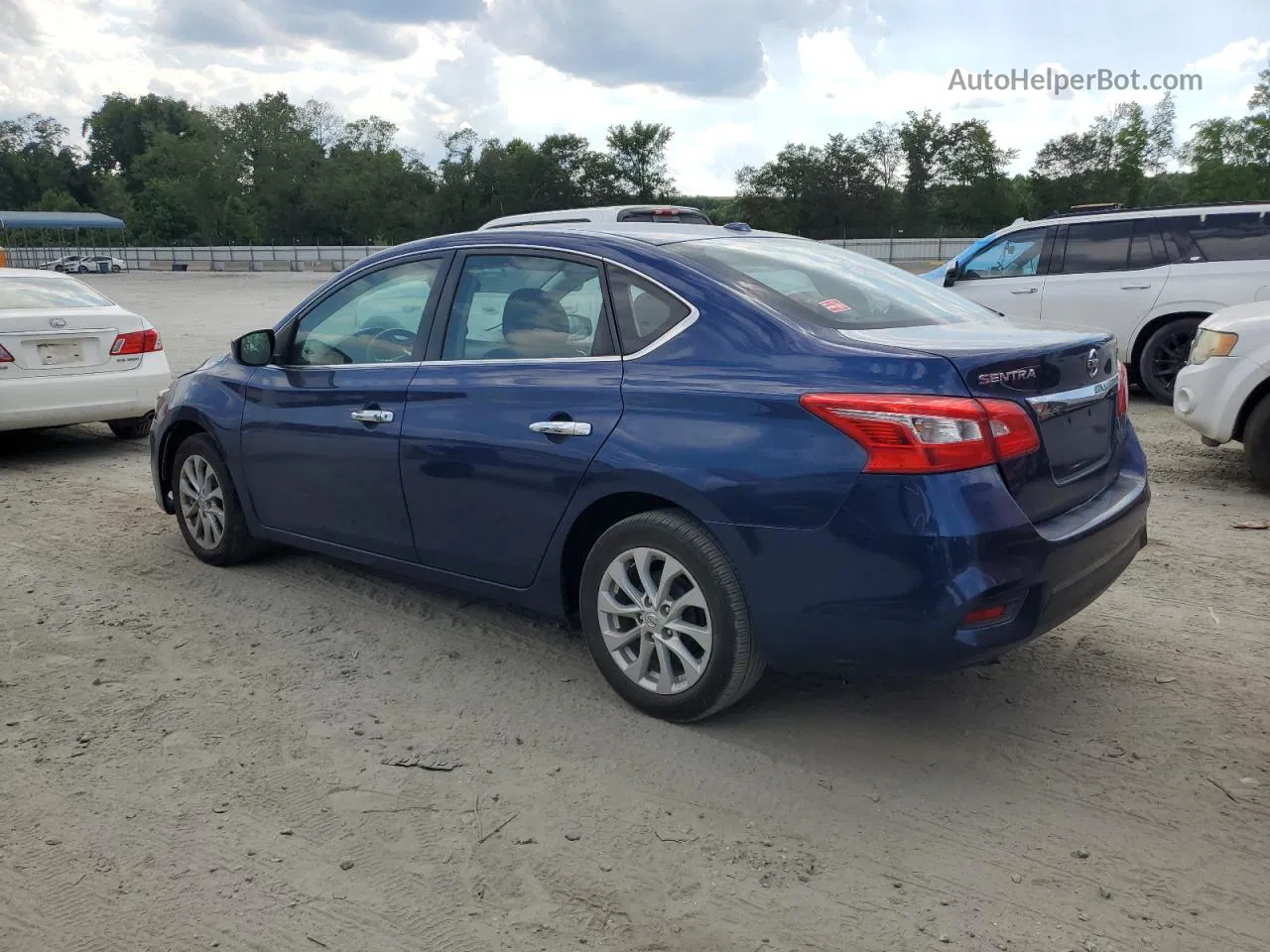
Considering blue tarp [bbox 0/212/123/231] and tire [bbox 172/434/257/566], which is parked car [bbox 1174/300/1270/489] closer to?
tire [bbox 172/434/257/566]

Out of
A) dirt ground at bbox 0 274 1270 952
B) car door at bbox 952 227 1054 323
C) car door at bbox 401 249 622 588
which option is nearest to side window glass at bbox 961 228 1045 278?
car door at bbox 952 227 1054 323

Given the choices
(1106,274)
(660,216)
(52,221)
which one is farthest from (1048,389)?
(52,221)

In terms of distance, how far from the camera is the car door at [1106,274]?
10.6 metres

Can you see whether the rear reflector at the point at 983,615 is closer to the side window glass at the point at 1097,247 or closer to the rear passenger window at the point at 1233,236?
the rear passenger window at the point at 1233,236

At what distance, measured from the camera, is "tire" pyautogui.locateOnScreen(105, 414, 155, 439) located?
9.50 metres

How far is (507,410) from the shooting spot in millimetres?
4113

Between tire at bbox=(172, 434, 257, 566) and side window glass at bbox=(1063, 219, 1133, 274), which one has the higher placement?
side window glass at bbox=(1063, 219, 1133, 274)

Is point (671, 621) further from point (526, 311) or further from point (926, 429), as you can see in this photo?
point (526, 311)

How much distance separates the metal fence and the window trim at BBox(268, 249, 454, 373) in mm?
38424

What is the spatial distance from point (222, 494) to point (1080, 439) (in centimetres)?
397

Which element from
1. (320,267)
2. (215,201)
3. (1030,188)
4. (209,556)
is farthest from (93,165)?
(209,556)

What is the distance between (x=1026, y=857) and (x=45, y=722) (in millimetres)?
3258

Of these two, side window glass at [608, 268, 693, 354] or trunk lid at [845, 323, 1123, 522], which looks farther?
side window glass at [608, 268, 693, 354]

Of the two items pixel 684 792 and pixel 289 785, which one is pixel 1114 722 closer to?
pixel 684 792
